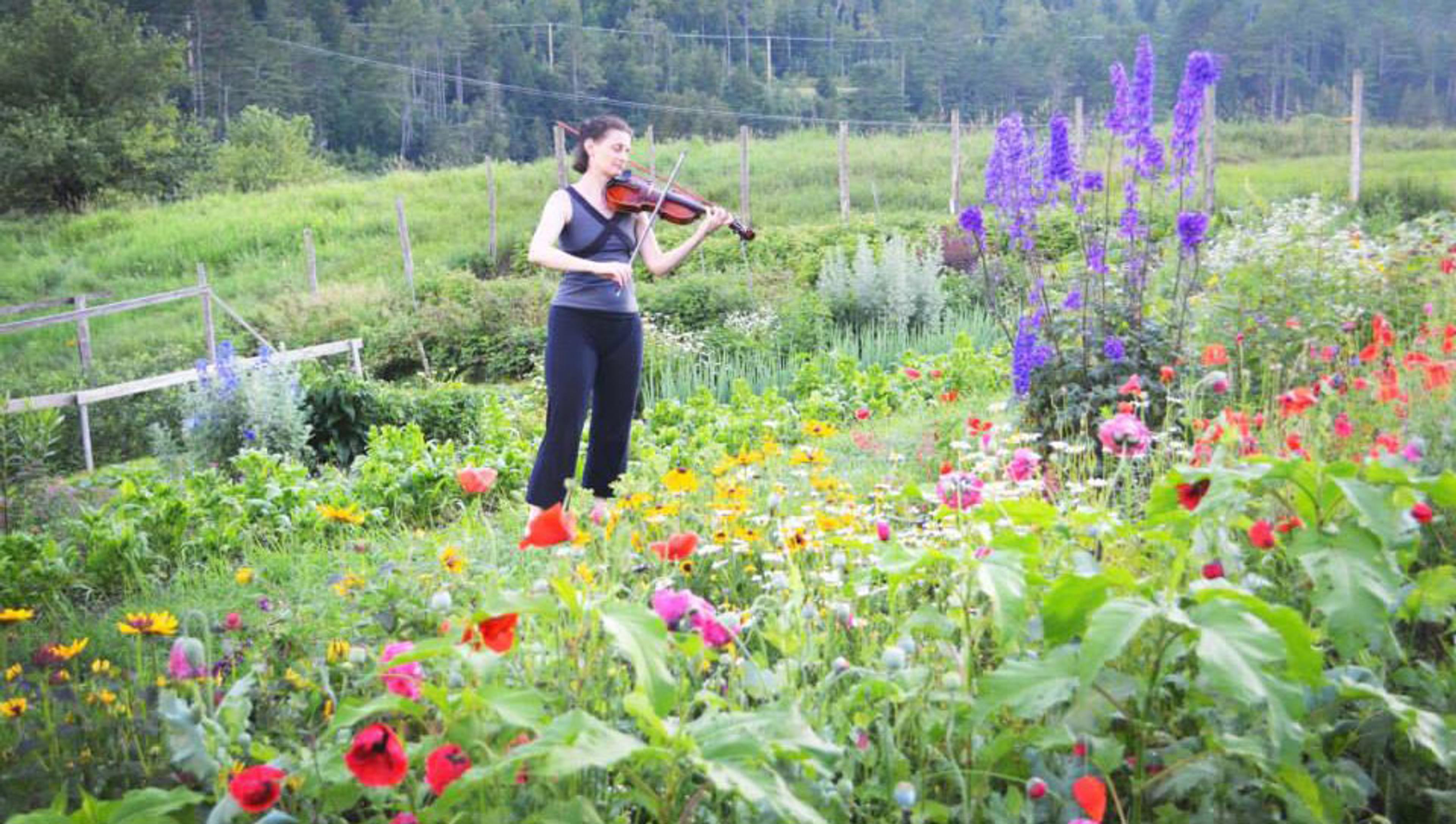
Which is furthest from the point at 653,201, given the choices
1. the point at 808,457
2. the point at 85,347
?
the point at 85,347

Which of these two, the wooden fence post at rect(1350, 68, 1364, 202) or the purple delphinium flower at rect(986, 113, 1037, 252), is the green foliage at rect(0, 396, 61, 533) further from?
the wooden fence post at rect(1350, 68, 1364, 202)

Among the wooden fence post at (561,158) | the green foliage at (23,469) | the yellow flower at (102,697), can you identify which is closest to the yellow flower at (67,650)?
the yellow flower at (102,697)

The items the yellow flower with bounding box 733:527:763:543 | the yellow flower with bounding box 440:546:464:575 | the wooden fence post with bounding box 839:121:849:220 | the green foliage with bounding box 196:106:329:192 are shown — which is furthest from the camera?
the green foliage with bounding box 196:106:329:192

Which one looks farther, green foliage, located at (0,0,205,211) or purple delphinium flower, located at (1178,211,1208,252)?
green foliage, located at (0,0,205,211)

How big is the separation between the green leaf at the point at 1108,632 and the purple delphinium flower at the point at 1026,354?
295 cm

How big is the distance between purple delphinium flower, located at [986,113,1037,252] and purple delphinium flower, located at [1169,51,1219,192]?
54 cm

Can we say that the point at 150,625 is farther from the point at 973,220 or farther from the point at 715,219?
the point at 973,220

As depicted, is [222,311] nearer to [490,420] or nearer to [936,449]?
[490,420]

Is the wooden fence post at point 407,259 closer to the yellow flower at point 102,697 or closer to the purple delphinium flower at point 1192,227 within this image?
the purple delphinium flower at point 1192,227

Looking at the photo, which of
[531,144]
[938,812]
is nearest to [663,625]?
[938,812]

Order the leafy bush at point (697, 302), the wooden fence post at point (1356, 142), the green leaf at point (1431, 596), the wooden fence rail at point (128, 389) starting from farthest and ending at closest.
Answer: the wooden fence post at point (1356, 142) < the leafy bush at point (697, 302) < the wooden fence rail at point (128, 389) < the green leaf at point (1431, 596)

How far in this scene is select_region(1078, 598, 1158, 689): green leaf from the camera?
1479 millimetres

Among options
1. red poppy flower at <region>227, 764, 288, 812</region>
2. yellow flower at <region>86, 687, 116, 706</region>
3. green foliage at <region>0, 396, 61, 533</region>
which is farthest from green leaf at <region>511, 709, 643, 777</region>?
green foliage at <region>0, 396, 61, 533</region>

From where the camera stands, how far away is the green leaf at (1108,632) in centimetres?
148
